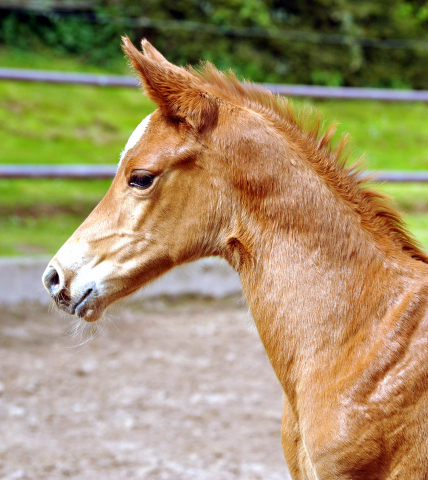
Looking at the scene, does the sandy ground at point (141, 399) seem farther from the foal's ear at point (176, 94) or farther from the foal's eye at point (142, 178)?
the foal's ear at point (176, 94)

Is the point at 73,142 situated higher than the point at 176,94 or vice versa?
the point at 176,94

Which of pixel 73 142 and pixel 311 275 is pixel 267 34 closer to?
pixel 73 142

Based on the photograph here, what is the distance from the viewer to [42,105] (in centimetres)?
824

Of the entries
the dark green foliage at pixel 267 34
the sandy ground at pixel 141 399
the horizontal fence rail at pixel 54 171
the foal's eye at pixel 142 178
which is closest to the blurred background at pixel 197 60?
the dark green foliage at pixel 267 34

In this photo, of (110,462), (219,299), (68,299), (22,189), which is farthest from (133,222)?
(22,189)

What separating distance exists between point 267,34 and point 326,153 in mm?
7984

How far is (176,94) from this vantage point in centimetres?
189

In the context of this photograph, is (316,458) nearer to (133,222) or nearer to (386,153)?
(133,222)

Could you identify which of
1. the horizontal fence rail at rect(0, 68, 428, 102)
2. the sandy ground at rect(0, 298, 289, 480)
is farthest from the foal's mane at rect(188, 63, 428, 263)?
the horizontal fence rail at rect(0, 68, 428, 102)

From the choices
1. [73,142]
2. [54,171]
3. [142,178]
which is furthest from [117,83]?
[142,178]

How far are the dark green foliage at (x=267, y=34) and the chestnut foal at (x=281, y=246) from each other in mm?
7047

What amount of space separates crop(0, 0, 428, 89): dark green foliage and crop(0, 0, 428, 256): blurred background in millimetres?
18

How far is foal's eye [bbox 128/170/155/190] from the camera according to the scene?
1897 millimetres

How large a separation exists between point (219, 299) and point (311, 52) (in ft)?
18.7
